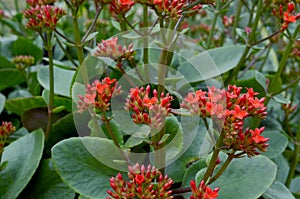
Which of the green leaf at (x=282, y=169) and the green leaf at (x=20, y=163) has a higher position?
the green leaf at (x=20, y=163)

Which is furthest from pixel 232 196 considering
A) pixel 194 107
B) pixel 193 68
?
pixel 193 68

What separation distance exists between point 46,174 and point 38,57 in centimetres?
65

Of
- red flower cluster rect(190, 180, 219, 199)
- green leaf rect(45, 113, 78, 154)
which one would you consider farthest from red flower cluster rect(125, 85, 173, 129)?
green leaf rect(45, 113, 78, 154)

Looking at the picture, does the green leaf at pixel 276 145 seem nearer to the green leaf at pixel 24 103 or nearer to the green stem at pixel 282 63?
the green stem at pixel 282 63

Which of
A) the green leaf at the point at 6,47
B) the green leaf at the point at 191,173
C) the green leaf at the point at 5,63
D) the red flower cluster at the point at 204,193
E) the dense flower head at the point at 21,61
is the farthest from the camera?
the green leaf at the point at 6,47

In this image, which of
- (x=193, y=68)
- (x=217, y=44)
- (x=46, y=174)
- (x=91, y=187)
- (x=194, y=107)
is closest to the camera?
(x=194, y=107)

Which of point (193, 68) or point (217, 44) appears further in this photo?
point (217, 44)

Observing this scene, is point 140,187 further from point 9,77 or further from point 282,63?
point 9,77

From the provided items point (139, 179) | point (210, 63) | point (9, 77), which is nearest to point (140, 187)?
point (139, 179)

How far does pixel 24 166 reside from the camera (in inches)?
35.2

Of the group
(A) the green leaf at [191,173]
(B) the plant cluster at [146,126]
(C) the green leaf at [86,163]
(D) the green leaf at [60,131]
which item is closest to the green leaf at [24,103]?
(B) the plant cluster at [146,126]

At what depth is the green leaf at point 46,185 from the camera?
0.85m

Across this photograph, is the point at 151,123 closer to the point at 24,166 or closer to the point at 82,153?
the point at 82,153

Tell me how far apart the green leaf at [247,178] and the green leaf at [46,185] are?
307mm
